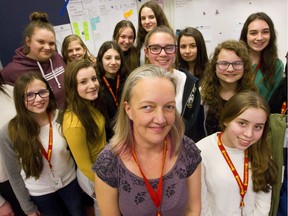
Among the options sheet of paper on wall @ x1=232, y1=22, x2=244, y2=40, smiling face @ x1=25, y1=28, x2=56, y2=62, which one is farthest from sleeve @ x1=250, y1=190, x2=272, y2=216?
sheet of paper on wall @ x1=232, y1=22, x2=244, y2=40

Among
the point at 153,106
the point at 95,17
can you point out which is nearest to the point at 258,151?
the point at 153,106

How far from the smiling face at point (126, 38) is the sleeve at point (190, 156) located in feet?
5.49

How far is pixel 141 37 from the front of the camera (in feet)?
9.11

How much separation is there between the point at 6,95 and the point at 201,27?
3420 mm

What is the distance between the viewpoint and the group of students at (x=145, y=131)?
1121 millimetres

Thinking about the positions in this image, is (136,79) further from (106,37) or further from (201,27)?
(201,27)

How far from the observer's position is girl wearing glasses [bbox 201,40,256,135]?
1801 millimetres

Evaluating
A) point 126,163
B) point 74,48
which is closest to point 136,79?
point 126,163

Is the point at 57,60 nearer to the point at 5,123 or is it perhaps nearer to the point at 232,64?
the point at 5,123

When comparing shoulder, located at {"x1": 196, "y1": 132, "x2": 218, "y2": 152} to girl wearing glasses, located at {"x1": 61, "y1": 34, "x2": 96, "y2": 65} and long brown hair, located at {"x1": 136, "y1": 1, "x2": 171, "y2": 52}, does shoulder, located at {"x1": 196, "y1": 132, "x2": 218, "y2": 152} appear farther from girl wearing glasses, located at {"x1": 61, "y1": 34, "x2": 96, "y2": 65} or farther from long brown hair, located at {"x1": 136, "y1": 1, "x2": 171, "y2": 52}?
girl wearing glasses, located at {"x1": 61, "y1": 34, "x2": 96, "y2": 65}

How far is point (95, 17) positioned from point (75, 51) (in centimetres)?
120

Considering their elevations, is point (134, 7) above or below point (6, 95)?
above

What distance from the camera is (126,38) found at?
8.52ft

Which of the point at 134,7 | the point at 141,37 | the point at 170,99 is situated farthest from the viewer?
the point at 134,7
